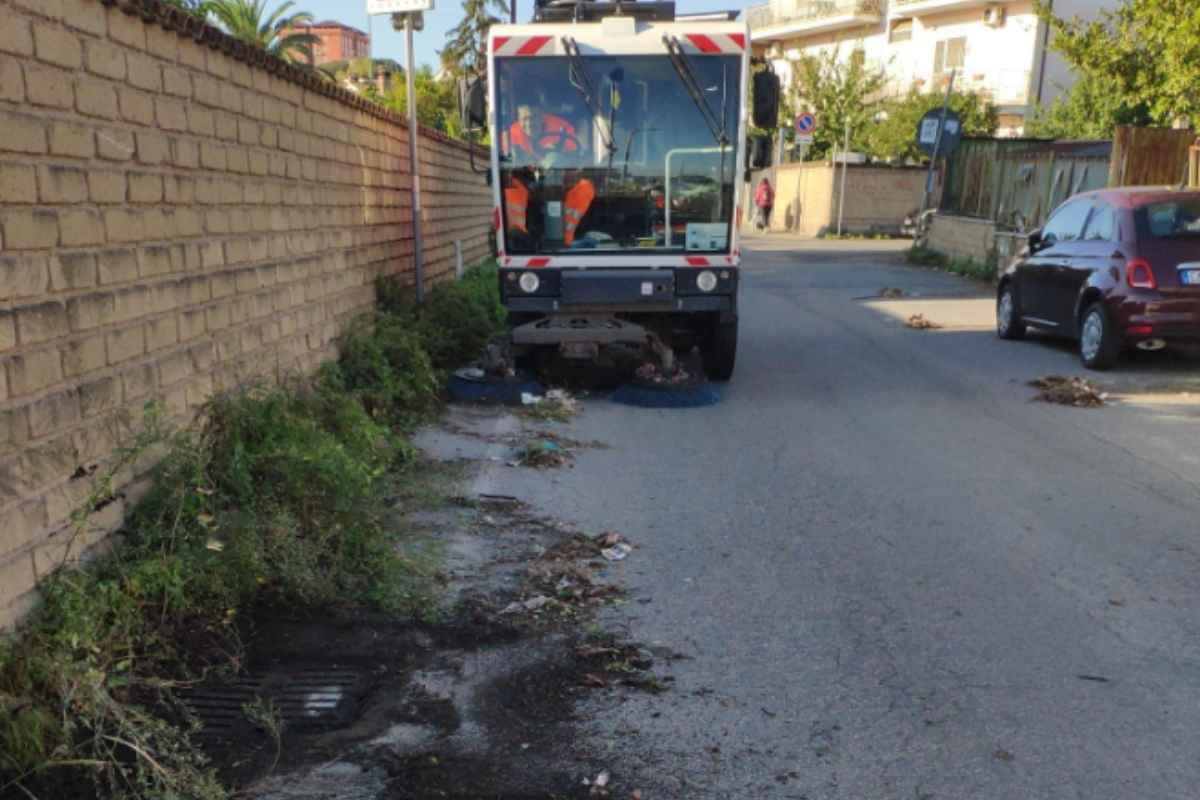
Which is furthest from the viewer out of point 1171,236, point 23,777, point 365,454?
point 1171,236

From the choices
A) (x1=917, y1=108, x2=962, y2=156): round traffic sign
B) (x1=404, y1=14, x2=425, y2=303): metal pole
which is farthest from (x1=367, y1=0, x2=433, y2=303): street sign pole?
(x1=917, y1=108, x2=962, y2=156): round traffic sign

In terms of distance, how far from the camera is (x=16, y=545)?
3.42m

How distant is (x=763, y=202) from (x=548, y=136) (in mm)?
32075

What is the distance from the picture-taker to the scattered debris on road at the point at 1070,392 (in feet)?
29.6

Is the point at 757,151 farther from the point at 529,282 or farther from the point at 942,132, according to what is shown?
the point at 942,132

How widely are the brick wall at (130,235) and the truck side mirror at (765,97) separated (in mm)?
3675

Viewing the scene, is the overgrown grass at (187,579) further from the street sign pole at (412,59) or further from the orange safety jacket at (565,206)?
the street sign pole at (412,59)

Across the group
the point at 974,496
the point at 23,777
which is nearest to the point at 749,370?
the point at 974,496

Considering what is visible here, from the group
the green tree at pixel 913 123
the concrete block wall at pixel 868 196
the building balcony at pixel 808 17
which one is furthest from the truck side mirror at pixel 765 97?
the building balcony at pixel 808 17

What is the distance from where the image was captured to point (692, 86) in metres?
8.76

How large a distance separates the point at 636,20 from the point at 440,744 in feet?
23.9

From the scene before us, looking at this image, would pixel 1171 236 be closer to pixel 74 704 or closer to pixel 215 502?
pixel 215 502

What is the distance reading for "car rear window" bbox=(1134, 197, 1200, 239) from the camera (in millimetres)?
9906

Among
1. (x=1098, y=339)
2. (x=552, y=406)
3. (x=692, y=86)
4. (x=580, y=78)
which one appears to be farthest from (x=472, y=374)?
(x=1098, y=339)
